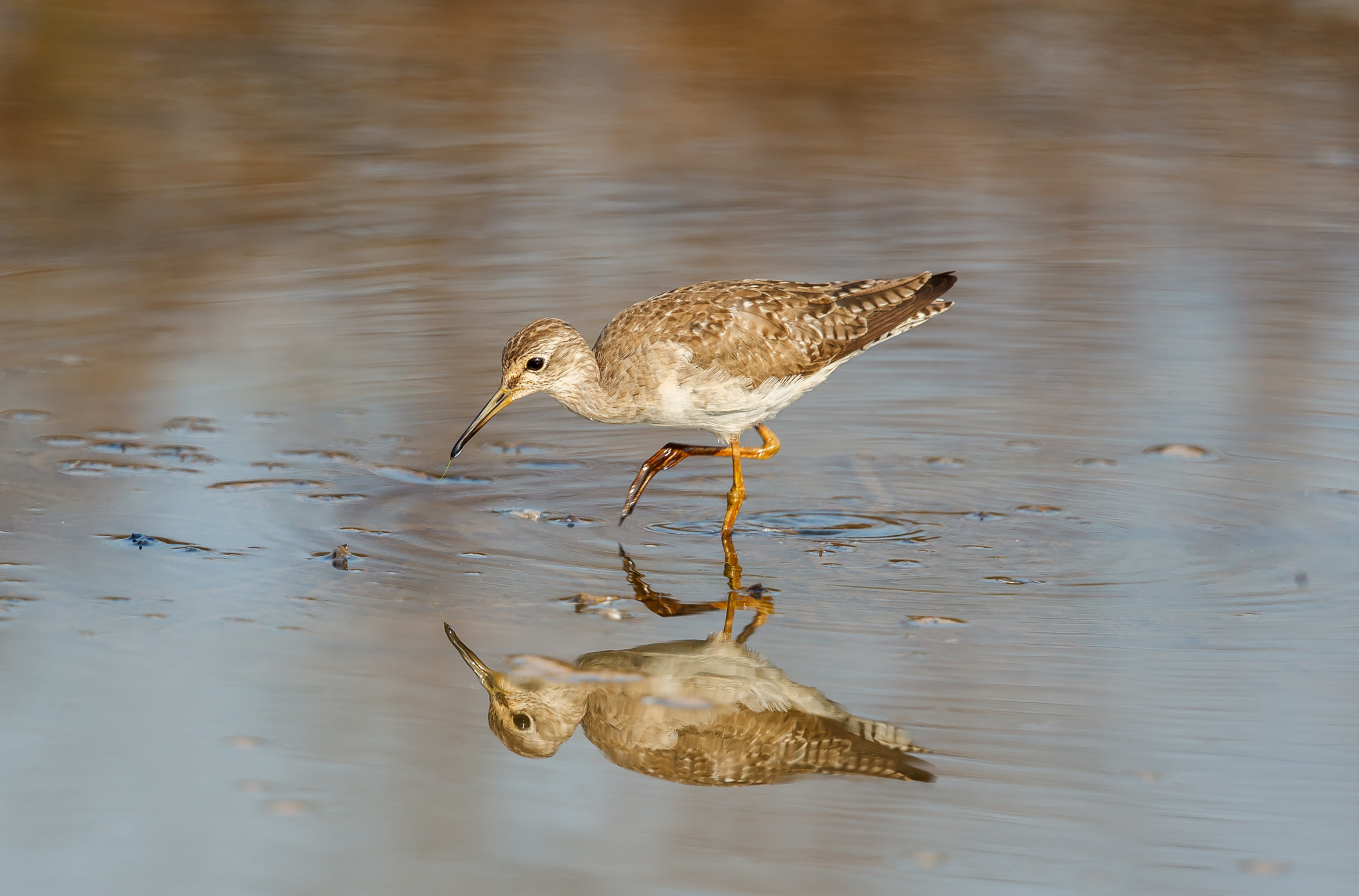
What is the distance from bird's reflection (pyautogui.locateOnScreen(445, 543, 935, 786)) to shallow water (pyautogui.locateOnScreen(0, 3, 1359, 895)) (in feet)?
0.25

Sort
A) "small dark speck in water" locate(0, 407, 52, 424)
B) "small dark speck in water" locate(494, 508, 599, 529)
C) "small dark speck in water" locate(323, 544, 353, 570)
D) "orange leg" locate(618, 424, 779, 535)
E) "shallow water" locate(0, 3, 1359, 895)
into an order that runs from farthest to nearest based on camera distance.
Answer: "small dark speck in water" locate(0, 407, 52, 424) < "orange leg" locate(618, 424, 779, 535) < "small dark speck in water" locate(494, 508, 599, 529) < "small dark speck in water" locate(323, 544, 353, 570) < "shallow water" locate(0, 3, 1359, 895)

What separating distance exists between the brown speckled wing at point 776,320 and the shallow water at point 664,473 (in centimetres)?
49

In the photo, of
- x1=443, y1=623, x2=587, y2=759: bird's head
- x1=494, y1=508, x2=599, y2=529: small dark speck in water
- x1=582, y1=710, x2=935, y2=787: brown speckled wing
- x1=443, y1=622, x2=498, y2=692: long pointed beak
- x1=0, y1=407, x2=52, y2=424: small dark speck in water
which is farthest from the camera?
x1=0, y1=407, x2=52, y2=424: small dark speck in water

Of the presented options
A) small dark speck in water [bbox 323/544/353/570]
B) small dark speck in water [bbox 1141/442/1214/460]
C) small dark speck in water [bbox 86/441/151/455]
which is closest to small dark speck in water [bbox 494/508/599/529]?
small dark speck in water [bbox 323/544/353/570]

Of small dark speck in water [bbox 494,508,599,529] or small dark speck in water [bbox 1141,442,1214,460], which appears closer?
small dark speck in water [bbox 494,508,599,529]

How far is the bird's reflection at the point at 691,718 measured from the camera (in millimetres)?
4730

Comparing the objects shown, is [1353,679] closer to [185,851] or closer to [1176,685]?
[1176,685]

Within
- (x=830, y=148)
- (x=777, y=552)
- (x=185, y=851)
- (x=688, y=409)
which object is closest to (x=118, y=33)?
(x=830, y=148)

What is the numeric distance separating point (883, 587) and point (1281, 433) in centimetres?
265

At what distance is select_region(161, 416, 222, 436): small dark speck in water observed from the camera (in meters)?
7.55

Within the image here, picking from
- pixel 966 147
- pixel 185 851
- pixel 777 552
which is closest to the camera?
pixel 185 851

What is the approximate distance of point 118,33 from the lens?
49.8 feet

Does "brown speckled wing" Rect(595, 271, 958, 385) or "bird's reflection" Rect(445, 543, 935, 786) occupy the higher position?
"brown speckled wing" Rect(595, 271, 958, 385)

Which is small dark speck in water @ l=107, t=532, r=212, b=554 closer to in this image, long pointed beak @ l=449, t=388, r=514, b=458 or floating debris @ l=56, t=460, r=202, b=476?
floating debris @ l=56, t=460, r=202, b=476
